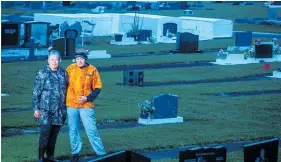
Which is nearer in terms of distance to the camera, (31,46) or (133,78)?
(133,78)

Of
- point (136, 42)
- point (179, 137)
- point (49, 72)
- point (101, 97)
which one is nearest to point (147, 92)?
point (101, 97)

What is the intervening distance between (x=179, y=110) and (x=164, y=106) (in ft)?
9.19

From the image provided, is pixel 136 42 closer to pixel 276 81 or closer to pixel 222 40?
pixel 222 40

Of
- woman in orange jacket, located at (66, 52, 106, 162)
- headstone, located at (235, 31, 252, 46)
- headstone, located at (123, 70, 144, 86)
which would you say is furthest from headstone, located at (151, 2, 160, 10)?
woman in orange jacket, located at (66, 52, 106, 162)

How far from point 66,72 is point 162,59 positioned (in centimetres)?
2630

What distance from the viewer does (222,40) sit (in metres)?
56.5

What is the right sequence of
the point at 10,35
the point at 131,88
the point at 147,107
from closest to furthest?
the point at 147,107
the point at 131,88
the point at 10,35

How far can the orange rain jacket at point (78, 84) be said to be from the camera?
15.2 m

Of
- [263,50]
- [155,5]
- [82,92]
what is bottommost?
[263,50]

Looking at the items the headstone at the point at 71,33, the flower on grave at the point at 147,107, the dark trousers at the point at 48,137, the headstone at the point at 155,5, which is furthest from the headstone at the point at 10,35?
the headstone at the point at 155,5

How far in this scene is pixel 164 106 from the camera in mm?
20891

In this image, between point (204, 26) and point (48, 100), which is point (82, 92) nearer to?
point (48, 100)

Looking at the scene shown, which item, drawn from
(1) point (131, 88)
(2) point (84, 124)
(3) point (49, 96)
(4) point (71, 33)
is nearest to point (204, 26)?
(4) point (71, 33)

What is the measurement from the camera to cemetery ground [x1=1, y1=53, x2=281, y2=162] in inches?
712
